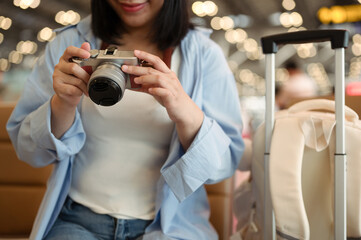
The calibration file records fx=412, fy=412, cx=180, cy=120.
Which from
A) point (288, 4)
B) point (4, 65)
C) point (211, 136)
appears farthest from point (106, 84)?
point (4, 65)

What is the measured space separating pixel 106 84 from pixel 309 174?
0.61 metres

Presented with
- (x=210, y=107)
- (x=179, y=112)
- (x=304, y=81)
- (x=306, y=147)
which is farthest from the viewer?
(x=304, y=81)

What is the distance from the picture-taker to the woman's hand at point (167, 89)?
0.92 metres

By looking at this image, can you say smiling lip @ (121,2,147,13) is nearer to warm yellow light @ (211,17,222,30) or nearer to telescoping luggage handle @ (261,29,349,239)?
telescoping luggage handle @ (261,29,349,239)

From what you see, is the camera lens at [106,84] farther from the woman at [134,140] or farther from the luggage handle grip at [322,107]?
the luggage handle grip at [322,107]

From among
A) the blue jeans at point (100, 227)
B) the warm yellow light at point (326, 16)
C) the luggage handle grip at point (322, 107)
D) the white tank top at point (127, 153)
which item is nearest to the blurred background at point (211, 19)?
the warm yellow light at point (326, 16)

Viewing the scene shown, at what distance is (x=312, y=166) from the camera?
43.8 inches

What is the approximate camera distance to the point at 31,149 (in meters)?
1.16

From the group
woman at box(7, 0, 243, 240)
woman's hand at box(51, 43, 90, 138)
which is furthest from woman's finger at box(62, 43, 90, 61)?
woman at box(7, 0, 243, 240)

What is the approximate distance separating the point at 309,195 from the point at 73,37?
0.83 metres

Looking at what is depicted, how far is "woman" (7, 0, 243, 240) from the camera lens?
1.08 m

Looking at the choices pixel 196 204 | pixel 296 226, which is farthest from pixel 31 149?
pixel 296 226

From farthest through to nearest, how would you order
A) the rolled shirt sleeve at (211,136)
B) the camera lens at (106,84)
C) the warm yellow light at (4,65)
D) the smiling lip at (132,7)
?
the warm yellow light at (4,65) → the smiling lip at (132,7) → the rolled shirt sleeve at (211,136) → the camera lens at (106,84)

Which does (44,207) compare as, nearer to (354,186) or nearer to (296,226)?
(296,226)
